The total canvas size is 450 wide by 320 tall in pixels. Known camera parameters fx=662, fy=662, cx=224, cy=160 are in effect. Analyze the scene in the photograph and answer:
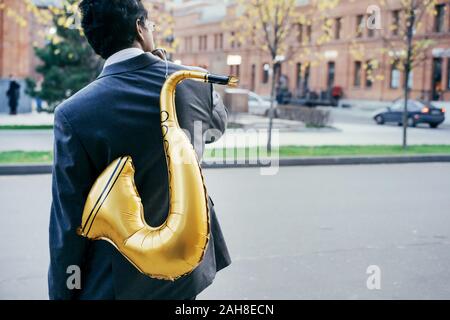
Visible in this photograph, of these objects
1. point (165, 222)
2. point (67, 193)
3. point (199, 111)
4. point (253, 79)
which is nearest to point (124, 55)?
point (199, 111)

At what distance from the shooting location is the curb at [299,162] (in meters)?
11.6

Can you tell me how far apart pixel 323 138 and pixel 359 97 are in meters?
27.7

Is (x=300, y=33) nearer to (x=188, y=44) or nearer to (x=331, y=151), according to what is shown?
(x=188, y=44)

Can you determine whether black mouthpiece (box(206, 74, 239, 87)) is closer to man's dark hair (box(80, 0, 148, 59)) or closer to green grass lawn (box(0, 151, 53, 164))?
man's dark hair (box(80, 0, 148, 59))

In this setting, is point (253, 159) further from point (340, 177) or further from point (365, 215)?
point (365, 215)

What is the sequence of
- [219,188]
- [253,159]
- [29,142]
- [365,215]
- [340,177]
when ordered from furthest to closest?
[29,142] < [253,159] < [340,177] < [219,188] < [365,215]

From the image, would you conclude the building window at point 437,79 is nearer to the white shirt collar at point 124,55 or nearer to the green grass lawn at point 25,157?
the green grass lawn at point 25,157

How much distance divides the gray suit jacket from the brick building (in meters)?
24.6

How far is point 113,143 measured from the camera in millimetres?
2027

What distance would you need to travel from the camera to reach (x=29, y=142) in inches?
651

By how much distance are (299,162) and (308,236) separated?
684 cm

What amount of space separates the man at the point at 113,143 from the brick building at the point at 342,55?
80.5ft

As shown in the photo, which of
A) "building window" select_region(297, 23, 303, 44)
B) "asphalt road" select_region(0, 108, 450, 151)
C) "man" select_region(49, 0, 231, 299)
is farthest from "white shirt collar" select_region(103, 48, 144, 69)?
"building window" select_region(297, 23, 303, 44)
